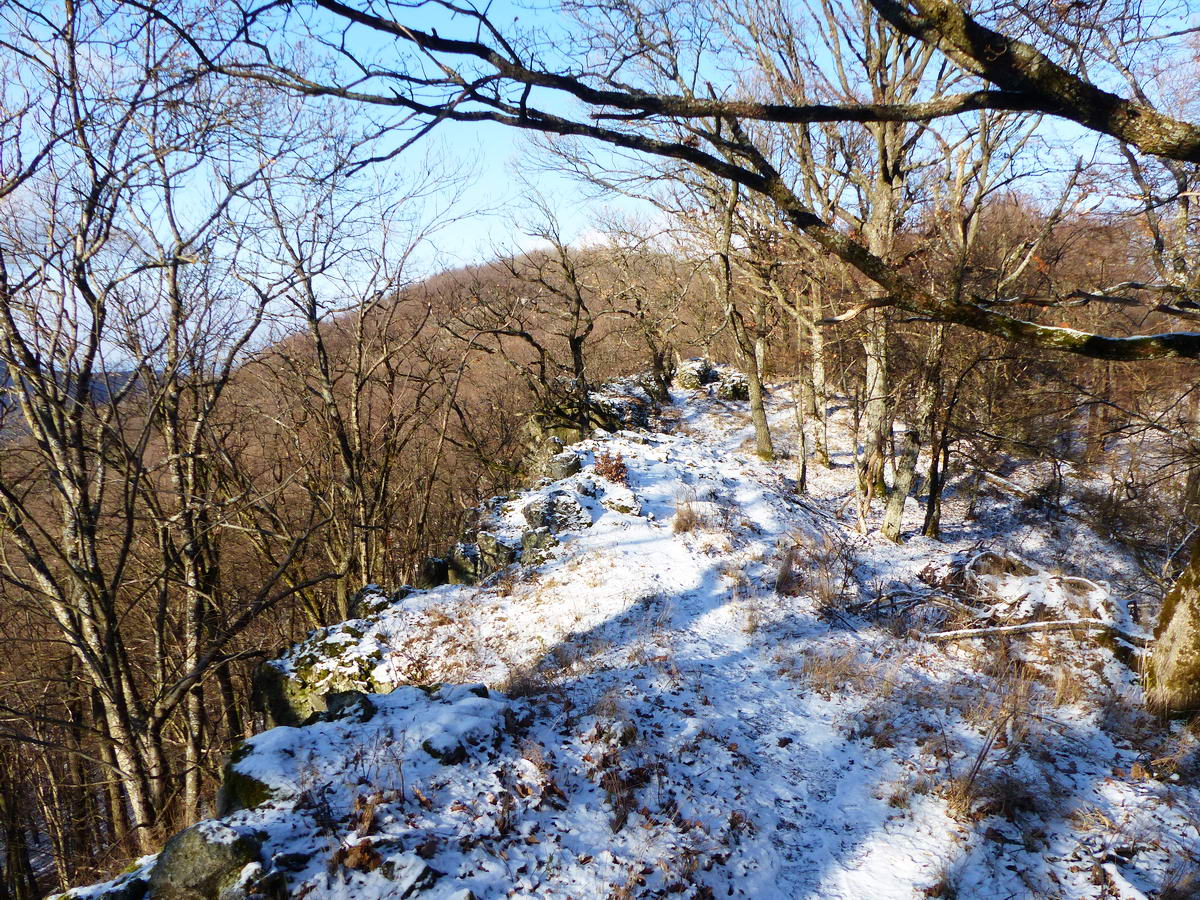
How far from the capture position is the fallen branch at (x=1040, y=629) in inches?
212

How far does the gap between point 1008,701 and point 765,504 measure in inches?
186

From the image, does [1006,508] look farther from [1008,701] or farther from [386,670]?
[386,670]

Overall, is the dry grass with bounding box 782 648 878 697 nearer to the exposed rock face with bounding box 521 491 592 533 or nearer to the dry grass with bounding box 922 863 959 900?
the dry grass with bounding box 922 863 959 900

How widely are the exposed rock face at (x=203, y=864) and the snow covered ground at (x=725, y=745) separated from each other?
0.12 m

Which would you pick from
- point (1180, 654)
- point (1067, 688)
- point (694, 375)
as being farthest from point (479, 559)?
point (694, 375)

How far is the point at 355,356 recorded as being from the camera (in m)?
11.1

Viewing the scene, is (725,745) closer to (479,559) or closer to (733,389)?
(479,559)

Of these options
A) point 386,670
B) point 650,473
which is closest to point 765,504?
point 650,473

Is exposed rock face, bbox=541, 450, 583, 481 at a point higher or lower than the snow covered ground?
higher

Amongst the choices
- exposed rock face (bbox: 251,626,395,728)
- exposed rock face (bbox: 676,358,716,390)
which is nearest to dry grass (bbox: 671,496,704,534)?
exposed rock face (bbox: 251,626,395,728)

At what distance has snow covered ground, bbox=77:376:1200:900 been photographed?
319cm

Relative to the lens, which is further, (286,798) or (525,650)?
(525,650)

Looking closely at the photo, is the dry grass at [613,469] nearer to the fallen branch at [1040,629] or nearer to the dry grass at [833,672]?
the dry grass at [833,672]

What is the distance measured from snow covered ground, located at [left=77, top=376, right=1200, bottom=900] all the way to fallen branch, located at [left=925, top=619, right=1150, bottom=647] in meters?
0.10
